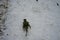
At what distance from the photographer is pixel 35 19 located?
2512 mm

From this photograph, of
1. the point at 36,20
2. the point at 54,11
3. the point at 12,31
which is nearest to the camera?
the point at 12,31

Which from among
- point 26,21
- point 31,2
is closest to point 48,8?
point 31,2

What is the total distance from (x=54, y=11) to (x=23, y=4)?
67 centimetres

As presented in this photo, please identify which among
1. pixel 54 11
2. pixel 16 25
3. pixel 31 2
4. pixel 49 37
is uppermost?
pixel 31 2

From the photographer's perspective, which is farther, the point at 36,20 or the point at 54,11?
the point at 54,11

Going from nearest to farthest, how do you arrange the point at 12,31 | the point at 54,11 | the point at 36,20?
the point at 12,31, the point at 36,20, the point at 54,11

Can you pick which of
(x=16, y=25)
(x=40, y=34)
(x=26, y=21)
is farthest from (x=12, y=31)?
(x=40, y=34)

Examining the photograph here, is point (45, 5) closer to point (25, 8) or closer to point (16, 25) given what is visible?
point (25, 8)

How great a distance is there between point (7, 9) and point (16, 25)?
0.45m

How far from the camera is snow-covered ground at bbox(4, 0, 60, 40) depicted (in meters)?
2.29

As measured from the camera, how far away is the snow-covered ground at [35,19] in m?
2.29

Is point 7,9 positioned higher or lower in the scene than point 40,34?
higher

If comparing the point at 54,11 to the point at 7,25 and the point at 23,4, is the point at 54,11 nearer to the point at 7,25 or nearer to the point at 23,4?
the point at 23,4

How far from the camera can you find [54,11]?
268cm
